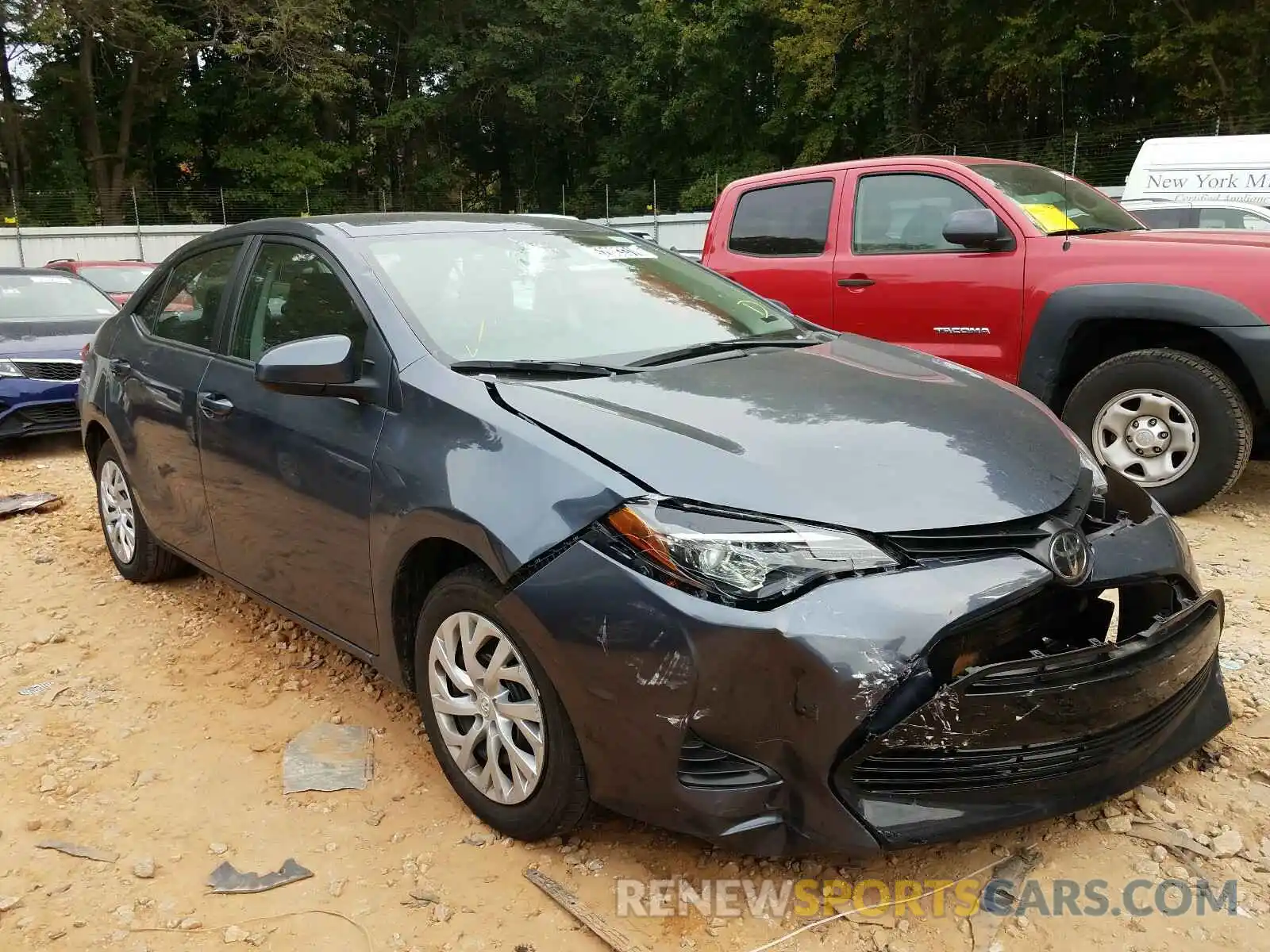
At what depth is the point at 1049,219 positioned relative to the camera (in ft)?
17.4

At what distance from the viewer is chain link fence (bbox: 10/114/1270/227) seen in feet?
72.7

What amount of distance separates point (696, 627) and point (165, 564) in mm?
3313

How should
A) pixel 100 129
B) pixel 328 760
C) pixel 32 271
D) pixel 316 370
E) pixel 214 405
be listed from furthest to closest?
pixel 100 129 < pixel 32 271 < pixel 214 405 < pixel 328 760 < pixel 316 370

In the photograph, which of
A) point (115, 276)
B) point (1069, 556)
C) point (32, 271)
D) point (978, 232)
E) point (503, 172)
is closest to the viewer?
point (1069, 556)

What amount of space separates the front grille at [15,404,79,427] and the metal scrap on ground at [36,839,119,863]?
5.79 metres

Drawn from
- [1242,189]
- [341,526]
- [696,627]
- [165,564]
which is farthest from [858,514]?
[1242,189]

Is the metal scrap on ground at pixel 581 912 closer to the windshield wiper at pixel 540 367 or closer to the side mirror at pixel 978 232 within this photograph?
the windshield wiper at pixel 540 367

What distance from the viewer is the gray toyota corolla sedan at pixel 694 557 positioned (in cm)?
198

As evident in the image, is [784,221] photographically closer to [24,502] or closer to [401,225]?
[401,225]

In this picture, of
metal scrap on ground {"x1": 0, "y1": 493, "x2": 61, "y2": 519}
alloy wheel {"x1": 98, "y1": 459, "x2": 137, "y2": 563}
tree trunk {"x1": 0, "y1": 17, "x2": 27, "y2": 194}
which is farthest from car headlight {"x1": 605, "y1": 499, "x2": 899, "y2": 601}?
tree trunk {"x1": 0, "y1": 17, "x2": 27, "y2": 194}

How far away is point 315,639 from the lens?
3850 mm

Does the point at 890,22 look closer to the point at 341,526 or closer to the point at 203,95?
the point at 203,95

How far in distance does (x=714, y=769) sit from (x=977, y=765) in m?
0.54

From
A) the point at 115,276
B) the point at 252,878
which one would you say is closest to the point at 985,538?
the point at 252,878
